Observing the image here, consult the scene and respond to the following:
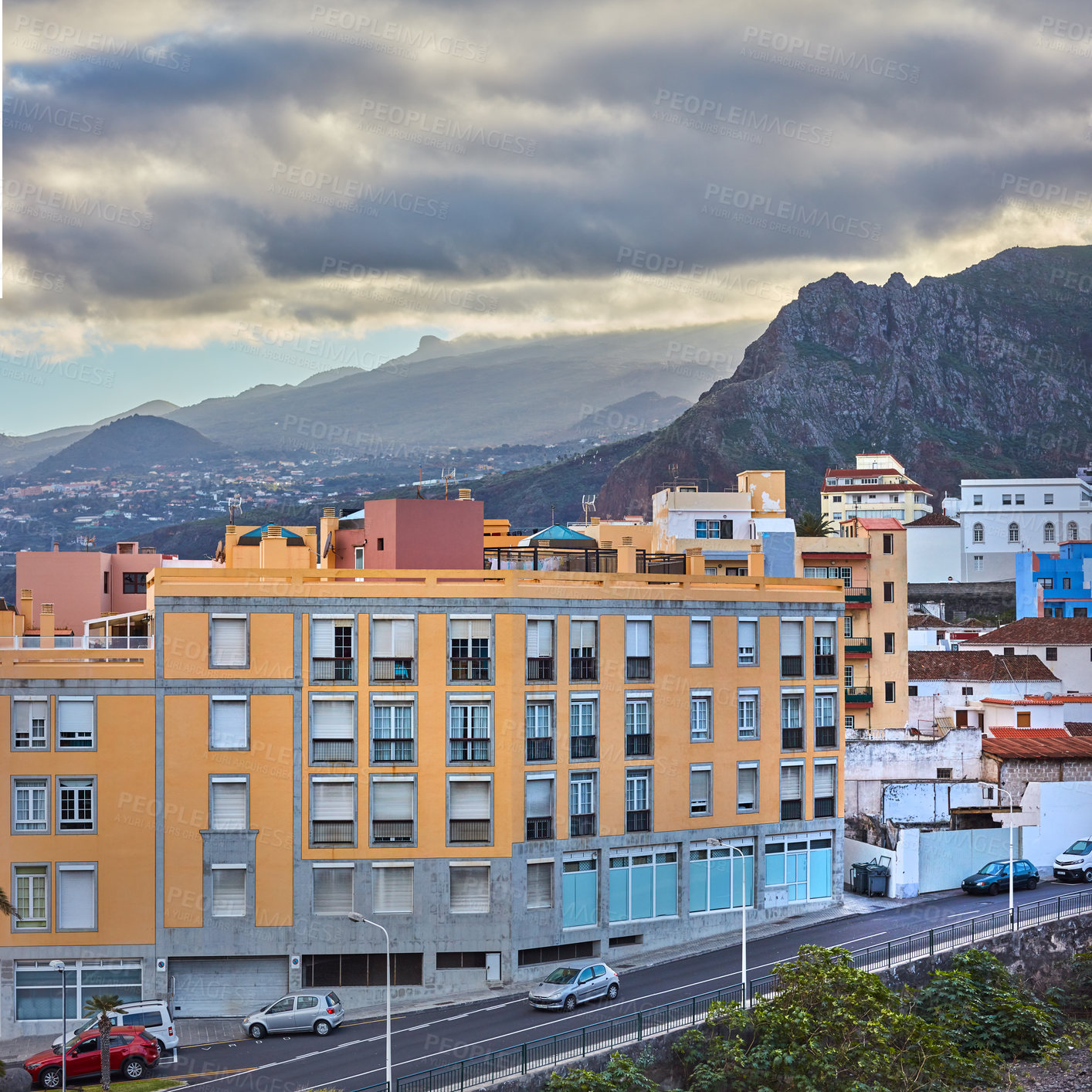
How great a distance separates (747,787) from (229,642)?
61.7 feet

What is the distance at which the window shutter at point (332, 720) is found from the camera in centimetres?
4644

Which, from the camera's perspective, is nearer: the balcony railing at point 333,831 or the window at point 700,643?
the balcony railing at point 333,831

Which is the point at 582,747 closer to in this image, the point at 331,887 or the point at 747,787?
the point at 747,787

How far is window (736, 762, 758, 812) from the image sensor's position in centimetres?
5150

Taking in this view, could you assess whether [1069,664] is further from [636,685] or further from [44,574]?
[44,574]

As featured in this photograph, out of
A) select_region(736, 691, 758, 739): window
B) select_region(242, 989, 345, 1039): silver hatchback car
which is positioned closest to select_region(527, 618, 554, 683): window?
select_region(736, 691, 758, 739): window

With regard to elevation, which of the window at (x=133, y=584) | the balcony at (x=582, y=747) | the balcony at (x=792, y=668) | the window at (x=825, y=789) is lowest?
the window at (x=825, y=789)

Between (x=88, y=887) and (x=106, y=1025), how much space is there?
8.33 meters

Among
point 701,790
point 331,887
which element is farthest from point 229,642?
point 701,790

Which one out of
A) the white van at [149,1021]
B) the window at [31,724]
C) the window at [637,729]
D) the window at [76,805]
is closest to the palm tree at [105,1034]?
the white van at [149,1021]

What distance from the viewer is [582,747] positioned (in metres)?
48.4

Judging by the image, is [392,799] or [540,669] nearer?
[392,799]

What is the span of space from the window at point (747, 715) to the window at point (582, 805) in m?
6.37

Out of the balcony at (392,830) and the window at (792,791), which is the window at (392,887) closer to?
the balcony at (392,830)
